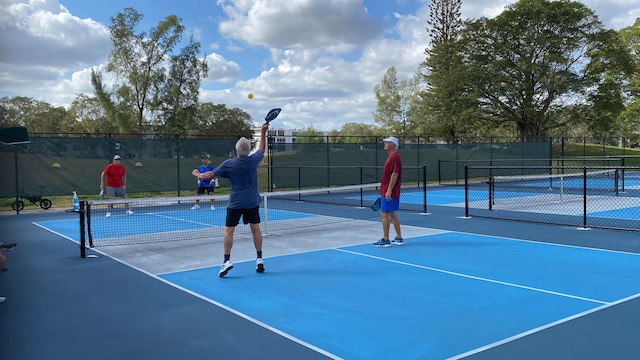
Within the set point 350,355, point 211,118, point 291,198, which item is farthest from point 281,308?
point 211,118

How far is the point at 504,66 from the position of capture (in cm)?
3597

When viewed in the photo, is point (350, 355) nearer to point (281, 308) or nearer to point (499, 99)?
point (281, 308)

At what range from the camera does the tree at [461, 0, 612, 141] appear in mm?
35094

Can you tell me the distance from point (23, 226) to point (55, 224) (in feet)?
2.21

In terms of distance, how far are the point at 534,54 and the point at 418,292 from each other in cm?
3418

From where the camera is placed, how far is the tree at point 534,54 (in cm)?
3509

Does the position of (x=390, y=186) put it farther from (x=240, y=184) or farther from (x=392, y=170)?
(x=240, y=184)

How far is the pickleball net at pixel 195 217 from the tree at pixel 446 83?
1988cm

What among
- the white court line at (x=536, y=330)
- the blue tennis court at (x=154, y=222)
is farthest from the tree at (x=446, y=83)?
the white court line at (x=536, y=330)

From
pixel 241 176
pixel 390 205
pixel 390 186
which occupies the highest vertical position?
pixel 241 176

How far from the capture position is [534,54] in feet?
119

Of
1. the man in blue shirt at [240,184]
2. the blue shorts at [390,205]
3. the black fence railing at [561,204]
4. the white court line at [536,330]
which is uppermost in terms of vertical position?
the man in blue shirt at [240,184]

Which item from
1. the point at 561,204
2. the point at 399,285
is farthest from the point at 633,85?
the point at 399,285

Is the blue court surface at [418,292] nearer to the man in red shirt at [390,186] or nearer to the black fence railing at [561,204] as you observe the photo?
the man in red shirt at [390,186]
